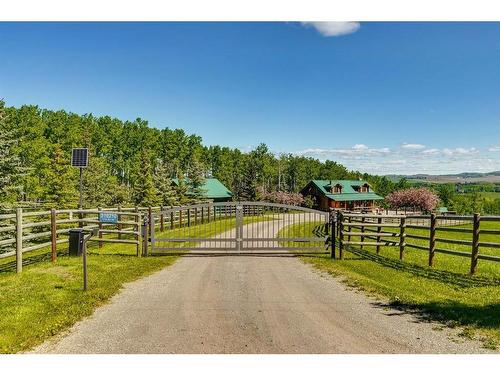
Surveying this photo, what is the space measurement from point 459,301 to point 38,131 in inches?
2926

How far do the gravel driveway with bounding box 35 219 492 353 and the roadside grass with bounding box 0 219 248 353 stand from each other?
379mm

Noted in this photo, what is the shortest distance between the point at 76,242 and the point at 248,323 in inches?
365

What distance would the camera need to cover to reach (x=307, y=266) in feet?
43.8

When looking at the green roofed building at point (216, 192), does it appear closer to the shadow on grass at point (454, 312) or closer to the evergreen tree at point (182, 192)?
the evergreen tree at point (182, 192)

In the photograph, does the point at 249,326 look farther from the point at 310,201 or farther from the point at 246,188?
the point at 310,201

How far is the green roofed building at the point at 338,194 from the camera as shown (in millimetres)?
74369

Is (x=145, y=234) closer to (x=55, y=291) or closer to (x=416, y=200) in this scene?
(x=55, y=291)

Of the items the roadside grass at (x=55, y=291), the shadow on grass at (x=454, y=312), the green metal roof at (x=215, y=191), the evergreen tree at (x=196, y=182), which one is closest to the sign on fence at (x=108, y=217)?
the roadside grass at (x=55, y=291)

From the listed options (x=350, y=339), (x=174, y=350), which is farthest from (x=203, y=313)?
(x=350, y=339)

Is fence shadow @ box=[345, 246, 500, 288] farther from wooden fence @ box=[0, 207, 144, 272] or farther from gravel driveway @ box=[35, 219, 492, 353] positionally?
wooden fence @ box=[0, 207, 144, 272]

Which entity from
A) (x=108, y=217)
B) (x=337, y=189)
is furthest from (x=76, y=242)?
(x=337, y=189)

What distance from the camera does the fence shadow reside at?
414 inches

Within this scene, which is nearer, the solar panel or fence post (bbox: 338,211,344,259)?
fence post (bbox: 338,211,344,259)

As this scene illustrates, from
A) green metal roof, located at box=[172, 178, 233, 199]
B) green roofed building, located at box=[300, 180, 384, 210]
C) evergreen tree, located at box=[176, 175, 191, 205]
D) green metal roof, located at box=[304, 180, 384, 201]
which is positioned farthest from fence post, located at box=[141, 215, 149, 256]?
green metal roof, located at box=[304, 180, 384, 201]
